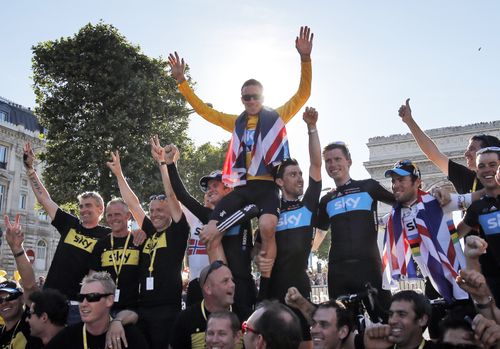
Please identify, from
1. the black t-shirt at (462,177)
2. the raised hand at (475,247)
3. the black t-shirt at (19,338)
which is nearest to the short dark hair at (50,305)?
the black t-shirt at (19,338)

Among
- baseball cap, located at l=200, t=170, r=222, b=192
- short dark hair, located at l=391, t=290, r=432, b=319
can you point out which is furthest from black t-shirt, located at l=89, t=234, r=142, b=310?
short dark hair, located at l=391, t=290, r=432, b=319

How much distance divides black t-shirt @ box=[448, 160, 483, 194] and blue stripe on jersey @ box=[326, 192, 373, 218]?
1430 mm

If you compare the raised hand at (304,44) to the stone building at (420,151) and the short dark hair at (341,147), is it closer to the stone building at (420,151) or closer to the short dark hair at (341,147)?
the short dark hair at (341,147)

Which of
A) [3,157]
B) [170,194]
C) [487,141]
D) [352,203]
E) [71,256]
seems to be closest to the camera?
[352,203]

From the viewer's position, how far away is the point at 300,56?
21.8 feet

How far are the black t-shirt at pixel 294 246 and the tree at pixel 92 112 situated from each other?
16.6 meters

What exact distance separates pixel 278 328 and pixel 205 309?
5.56ft

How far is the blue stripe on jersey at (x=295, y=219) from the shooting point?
6031mm

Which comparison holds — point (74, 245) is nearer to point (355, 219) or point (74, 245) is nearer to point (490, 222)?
point (355, 219)

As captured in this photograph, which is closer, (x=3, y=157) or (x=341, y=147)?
(x=341, y=147)

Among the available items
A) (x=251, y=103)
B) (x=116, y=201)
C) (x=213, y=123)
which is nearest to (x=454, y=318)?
(x=251, y=103)

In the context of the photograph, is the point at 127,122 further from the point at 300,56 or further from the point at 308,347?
the point at 308,347

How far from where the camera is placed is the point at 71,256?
7.04 metres

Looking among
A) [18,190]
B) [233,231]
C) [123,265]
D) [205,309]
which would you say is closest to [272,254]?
[233,231]
